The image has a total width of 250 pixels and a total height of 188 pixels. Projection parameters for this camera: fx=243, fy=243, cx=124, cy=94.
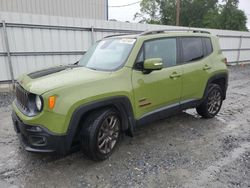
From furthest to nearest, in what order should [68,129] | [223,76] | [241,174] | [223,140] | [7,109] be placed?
1. [7,109]
2. [223,76]
3. [223,140]
4. [241,174]
5. [68,129]

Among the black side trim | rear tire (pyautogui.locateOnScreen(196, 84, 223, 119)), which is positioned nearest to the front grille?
the black side trim

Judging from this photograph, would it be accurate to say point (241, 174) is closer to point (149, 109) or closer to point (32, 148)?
point (149, 109)

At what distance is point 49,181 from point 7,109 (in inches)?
150

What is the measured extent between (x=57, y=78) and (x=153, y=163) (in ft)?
6.05

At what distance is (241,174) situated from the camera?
10.9 feet

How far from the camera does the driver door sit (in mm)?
3816

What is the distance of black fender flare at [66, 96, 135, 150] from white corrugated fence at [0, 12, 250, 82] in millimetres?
5684

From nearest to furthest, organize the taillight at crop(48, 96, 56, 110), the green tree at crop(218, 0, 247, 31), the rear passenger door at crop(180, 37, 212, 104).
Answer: the taillight at crop(48, 96, 56, 110), the rear passenger door at crop(180, 37, 212, 104), the green tree at crop(218, 0, 247, 31)

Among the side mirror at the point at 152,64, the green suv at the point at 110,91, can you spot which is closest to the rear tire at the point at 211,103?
the green suv at the point at 110,91

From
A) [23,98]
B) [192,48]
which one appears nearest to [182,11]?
[192,48]

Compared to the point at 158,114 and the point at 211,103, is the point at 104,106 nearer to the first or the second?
the point at 158,114

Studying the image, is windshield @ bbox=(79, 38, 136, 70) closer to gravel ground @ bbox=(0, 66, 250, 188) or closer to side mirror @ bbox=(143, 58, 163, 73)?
side mirror @ bbox=(143, 58, 163, 73)

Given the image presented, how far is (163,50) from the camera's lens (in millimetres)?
4312

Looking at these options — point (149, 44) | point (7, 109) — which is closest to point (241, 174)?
point (149, 44)
